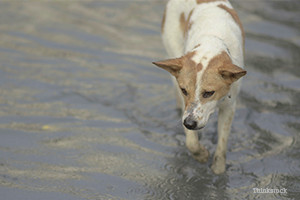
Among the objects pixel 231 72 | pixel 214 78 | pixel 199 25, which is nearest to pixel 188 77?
pixel 214 78

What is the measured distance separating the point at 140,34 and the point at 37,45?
2.29m

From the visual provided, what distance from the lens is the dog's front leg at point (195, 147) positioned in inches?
191

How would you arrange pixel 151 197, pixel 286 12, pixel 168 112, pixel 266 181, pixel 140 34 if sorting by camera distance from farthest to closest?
pixel 286 12 → pixel 140 34 → pixel 168 112 → pixel 266 181 → pixel 151 197

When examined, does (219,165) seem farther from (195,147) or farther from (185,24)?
(185,24)

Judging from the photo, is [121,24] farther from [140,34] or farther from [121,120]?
[121,120]

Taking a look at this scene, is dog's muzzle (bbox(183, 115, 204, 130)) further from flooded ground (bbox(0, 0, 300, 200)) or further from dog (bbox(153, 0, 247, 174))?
flooded ground (bbox(0, 0, 300, 200))

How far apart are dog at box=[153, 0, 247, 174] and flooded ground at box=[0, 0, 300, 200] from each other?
1.88 feet

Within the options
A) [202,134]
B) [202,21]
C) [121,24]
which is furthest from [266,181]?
[121,24]

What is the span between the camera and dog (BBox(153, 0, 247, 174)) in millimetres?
3957

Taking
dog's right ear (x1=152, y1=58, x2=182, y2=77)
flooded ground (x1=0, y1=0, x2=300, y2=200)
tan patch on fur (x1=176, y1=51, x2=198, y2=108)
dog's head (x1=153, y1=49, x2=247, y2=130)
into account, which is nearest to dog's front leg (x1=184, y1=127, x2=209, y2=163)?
flooded ground (x1=0, y1=0, x2=300, y2=200)

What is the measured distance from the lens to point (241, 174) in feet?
16.3

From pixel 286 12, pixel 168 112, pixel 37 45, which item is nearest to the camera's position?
pixel 168 112

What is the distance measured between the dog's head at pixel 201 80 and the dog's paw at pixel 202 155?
40.0 inches

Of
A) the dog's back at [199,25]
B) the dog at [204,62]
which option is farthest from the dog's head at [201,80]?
the dog's back at [199,25]
